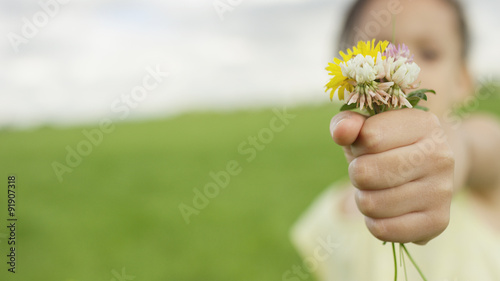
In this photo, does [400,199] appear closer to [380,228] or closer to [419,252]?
[380,228]

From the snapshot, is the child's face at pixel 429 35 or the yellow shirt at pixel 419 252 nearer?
the child's face at pixel 429 35

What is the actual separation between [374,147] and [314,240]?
4.56ft

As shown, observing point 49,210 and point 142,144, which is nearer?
point 49,210

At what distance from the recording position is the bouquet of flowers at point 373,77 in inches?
22.8

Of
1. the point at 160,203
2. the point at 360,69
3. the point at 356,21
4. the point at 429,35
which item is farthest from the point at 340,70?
the point at 160,203

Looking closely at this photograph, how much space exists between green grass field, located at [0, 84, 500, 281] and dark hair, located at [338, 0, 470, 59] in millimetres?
1357

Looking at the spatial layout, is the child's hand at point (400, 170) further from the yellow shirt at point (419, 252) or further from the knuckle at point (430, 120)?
the yellow shirt at point (419, 252)

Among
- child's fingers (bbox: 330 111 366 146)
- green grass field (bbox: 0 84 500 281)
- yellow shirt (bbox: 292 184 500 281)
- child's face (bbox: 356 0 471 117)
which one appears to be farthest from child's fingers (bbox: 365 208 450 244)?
green grass field (bbox: 0 84 500 281)

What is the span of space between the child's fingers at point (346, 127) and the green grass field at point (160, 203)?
2.10 meters

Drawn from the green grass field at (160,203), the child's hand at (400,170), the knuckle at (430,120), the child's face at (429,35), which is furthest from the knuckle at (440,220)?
the green grass field at (160,203)

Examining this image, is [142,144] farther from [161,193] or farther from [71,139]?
[161,193]

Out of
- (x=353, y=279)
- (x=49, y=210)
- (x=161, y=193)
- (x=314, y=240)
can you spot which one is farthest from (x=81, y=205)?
(x=353, y=279)

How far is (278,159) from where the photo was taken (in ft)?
18.0

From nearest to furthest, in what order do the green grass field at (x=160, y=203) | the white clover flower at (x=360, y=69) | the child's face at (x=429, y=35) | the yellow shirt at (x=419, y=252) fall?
the white clover flower at (x=360, y=69) < the child's face at (x=429, y=35) < the yellow shirt at (x=419, y=252) < the green grass field at (x=160, y=203)
